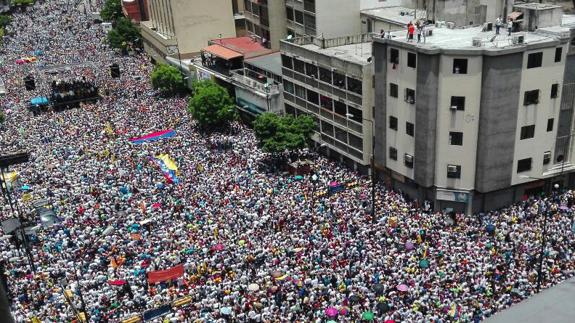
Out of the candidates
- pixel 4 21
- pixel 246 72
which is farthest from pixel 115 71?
pixel 4 21

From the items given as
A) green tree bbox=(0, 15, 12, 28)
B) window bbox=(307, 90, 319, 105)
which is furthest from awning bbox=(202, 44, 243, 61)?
green tree bbox=(0, 15, 12, 28)

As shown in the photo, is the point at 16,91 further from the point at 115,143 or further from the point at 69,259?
the point at 69,259

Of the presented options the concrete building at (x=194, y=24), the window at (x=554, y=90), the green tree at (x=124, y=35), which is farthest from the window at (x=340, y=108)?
the green tree at (x=124, y=35)

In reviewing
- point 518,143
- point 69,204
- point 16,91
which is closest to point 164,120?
point 69,204

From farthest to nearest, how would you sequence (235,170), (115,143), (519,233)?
(115,143) < (235,170) < (519,233)

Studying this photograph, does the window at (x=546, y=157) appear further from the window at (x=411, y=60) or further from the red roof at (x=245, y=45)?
the red roof at (x=245, y=45)

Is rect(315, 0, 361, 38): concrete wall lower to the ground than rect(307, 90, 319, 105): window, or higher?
higher

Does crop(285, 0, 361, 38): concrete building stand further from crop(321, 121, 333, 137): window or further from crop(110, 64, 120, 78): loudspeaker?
crop(110, 64, 120, 78): loudspeaker
